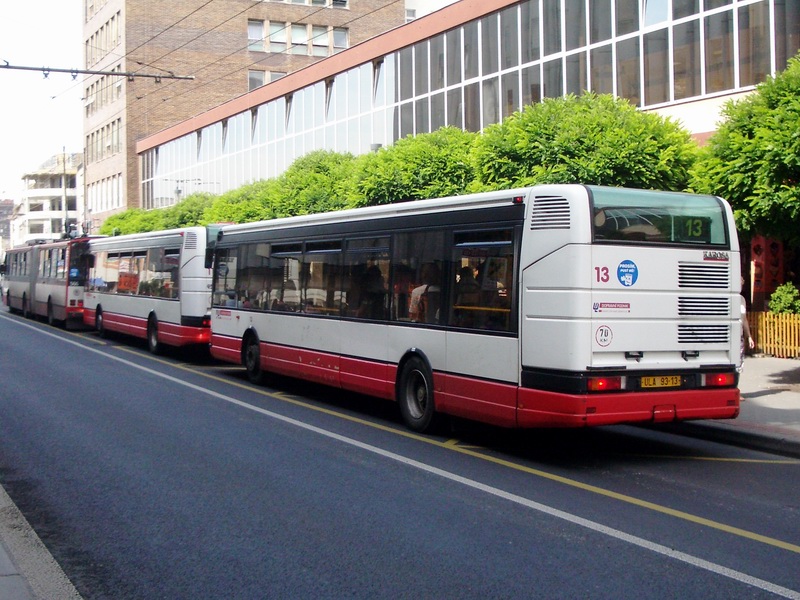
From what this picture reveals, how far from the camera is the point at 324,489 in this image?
852cm

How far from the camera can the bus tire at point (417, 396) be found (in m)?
11.6

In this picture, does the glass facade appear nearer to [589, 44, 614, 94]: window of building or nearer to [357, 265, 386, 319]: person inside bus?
[589, 44, 614, 94]: window of building

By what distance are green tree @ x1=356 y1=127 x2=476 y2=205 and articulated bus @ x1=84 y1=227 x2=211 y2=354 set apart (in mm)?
5723

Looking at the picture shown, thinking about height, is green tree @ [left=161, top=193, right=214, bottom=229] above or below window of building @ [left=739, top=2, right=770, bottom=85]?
below

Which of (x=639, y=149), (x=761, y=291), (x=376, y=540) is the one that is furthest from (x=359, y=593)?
(x=761, y=291)

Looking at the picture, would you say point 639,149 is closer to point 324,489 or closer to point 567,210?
point 567,210

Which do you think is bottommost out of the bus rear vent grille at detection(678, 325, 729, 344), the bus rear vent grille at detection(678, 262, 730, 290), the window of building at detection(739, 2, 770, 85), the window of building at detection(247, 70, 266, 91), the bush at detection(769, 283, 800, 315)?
the bus rear vent grille at detection(678, 325, 729, 344)

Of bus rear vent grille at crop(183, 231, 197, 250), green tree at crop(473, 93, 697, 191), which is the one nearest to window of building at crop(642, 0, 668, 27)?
green tree at crop(473, 93, 697, 191)

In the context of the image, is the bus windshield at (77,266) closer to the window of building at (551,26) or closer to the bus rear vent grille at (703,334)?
the window of building at (551,26)

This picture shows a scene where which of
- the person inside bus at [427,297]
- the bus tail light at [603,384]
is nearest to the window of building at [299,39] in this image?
the person inside bus at [427,297]

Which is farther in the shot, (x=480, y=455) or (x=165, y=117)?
(x=165, y=117)

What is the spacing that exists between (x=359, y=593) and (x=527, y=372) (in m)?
4.48

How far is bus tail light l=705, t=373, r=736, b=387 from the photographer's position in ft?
33.1

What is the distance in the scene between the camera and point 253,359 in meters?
17.1
